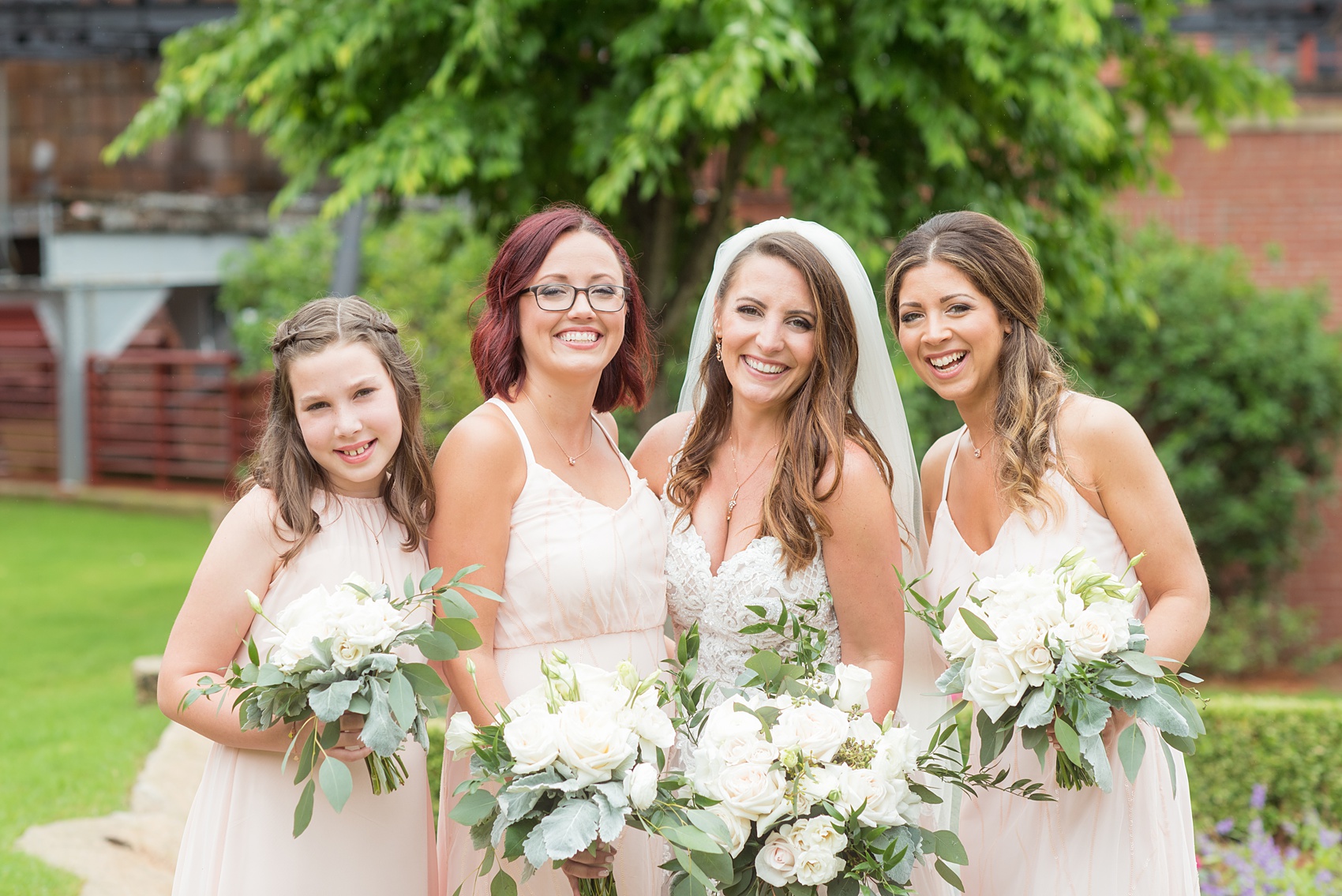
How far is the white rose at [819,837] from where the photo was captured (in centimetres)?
227

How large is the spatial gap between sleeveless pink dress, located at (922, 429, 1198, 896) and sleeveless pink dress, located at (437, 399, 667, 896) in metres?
0.83

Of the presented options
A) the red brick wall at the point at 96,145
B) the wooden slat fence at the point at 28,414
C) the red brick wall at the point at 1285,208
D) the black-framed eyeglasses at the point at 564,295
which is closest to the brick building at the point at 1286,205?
the red brick wall at the point at 1285,208

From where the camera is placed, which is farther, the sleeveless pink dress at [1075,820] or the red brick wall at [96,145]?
the red brick wall at [96,145]

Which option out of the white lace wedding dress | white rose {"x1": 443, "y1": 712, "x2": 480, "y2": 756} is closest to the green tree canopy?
the white lace wedding dress

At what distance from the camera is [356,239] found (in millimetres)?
9062

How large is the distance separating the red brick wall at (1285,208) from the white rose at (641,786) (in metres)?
9.56

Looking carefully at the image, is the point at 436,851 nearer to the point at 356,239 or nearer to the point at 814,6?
the point at 814,6

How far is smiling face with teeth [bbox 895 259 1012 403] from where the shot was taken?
2930mm

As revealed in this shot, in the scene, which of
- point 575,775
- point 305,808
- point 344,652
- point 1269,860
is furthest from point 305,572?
point 1269,860

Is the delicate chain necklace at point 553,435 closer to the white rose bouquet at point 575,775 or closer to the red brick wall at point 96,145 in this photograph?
the white rose bouquet at point 575,775

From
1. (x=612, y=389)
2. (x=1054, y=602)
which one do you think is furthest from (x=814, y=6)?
(x=1054, y=602)

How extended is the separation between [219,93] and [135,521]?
10.9m

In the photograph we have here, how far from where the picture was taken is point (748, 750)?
2.29m

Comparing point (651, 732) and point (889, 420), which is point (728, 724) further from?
point (889, 420)
